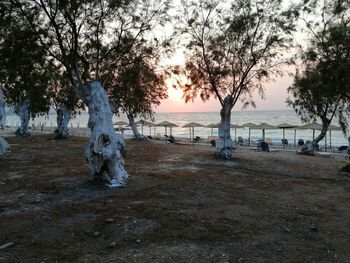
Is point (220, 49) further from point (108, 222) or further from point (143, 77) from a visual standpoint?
point (108, 222)

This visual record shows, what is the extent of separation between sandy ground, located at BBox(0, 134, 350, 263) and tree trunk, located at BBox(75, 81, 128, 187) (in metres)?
0.54

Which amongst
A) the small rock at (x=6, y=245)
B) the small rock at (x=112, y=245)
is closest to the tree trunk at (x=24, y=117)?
the small rock at (x=6, y=245)

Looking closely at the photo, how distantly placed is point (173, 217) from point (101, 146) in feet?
15.1

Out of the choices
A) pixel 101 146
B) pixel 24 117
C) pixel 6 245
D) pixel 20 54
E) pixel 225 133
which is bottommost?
pixel 6 245

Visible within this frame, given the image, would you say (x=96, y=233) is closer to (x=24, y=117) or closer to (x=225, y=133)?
(x=225, y=133)

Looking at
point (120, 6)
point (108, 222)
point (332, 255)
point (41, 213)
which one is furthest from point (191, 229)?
point (120, 6)

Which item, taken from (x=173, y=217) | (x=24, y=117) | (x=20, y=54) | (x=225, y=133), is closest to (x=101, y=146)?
(x=173, y=217)

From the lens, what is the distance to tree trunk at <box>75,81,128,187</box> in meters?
13.2

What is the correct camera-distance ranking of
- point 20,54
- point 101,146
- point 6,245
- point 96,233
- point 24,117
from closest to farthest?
point 6,245
point 96,233
point 101,146
point 20,54
point 24,117

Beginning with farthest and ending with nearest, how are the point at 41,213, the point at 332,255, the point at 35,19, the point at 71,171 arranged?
the point at 71,171 → the point at 35,19 → the point at 41,213 → the point at 332,255

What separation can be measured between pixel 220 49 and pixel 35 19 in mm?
12609

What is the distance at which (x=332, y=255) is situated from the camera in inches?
309

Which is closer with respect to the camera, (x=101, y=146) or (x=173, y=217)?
(x=173, y=217)

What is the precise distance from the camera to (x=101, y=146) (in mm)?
13195
